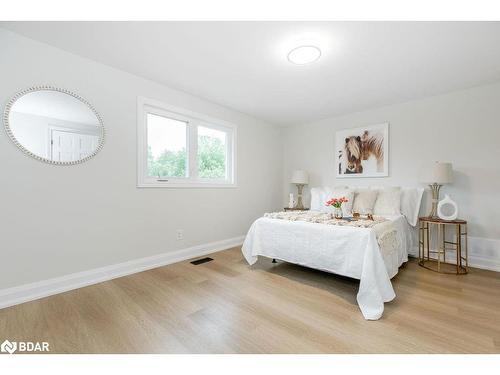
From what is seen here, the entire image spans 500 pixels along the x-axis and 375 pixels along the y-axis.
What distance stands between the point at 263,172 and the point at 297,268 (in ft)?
7.15

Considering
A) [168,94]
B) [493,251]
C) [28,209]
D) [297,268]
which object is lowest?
[297,268]

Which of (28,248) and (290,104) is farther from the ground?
(290,104)

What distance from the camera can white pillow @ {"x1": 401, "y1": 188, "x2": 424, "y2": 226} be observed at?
10.3 ft

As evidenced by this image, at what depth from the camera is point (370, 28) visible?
183 centimetres

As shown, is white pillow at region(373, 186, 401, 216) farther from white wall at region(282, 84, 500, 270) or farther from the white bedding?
white wall at region(282, 84, 500, 270)

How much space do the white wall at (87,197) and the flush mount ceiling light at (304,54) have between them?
5.46 ft

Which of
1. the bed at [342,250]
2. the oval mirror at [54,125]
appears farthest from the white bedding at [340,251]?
the oval mirror at [54,125]

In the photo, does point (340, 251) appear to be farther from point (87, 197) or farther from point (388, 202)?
point (87, 197)

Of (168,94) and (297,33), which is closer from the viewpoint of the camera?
(297,33)

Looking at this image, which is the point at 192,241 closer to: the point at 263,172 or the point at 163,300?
the point at 163,300

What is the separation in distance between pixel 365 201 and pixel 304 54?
2.19 metres

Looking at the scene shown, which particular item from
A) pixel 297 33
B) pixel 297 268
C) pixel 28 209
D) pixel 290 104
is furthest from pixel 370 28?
pixel 28 209

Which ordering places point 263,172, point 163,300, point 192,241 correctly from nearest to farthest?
point 163,300, point 192,241, point 263,172

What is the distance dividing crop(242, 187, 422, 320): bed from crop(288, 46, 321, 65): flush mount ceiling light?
1671 millimetres
